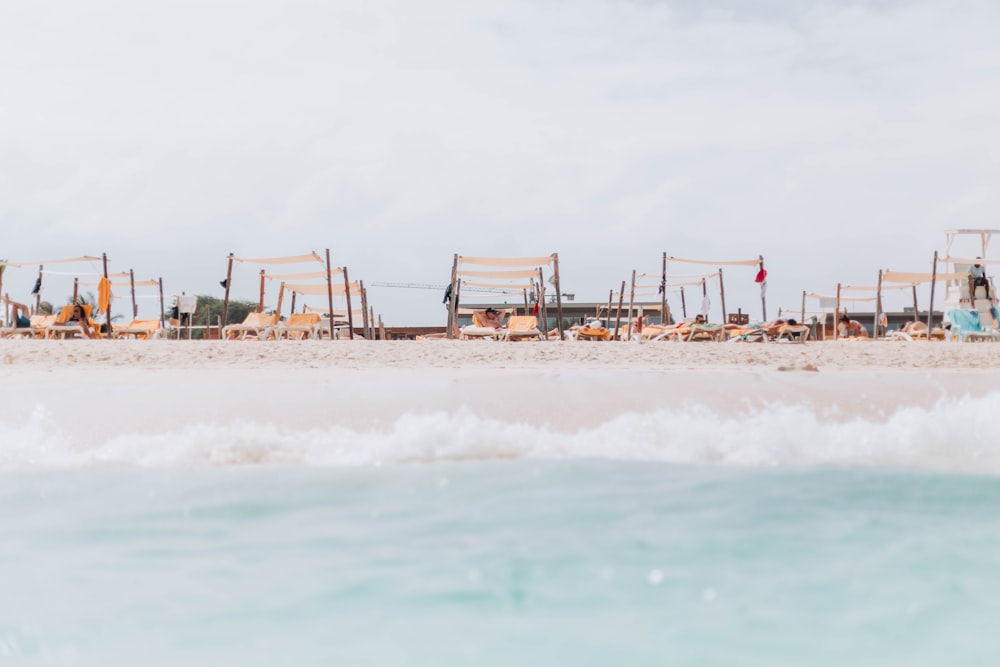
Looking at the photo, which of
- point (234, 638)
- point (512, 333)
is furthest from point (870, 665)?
point (512, 333)

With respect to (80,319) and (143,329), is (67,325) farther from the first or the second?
(143,329)

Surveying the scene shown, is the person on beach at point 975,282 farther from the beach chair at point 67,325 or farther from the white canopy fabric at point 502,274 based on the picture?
the beach chair at point 67,325

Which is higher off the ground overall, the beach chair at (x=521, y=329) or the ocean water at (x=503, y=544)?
the beach chair at (x=521, y=329)

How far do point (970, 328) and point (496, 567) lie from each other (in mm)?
13926

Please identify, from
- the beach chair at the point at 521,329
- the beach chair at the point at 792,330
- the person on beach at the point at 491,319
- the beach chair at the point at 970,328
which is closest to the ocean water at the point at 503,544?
the beach chair at the point at 792,330

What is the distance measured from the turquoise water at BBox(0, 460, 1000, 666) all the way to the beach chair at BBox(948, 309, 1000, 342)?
443 inches

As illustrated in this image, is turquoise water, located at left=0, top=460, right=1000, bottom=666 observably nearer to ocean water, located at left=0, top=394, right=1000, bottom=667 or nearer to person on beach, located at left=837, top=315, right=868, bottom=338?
ocean water, located at left=0, top=394, right=1000, bottom=667

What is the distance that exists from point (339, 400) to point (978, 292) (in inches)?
568

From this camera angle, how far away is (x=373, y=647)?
2.55 meters

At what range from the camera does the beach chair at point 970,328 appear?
14.5 meters

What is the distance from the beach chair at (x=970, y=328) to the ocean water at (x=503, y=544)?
10.4m

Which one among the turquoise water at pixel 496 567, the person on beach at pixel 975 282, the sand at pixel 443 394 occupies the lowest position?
the turquoise water at pixel 496 567

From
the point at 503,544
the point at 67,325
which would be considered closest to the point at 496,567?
the point at 503,544

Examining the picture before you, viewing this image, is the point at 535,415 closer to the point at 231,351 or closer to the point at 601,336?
the point at 231,351
